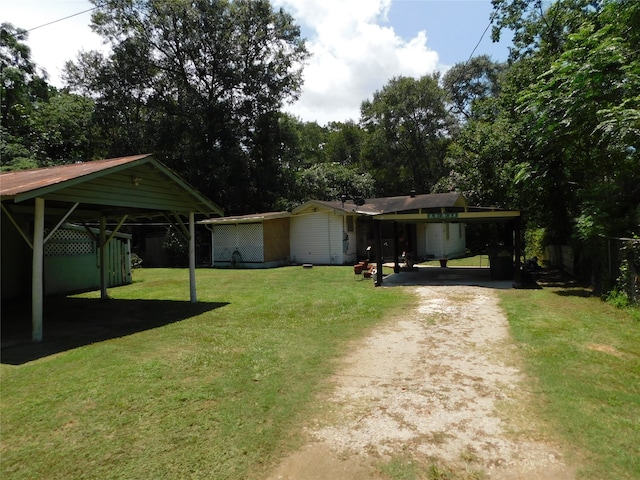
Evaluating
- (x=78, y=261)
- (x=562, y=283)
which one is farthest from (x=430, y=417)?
(x=78, y=261)

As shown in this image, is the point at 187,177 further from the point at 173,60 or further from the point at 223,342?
the point at 223,342

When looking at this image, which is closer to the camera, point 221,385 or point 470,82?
point 221,385

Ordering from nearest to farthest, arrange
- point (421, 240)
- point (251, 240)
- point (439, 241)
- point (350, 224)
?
point (350, 224)
point (251, 240)
point (439, 241)
point (421, 240)

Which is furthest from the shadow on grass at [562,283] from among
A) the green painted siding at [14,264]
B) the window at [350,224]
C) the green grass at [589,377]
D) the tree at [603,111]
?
the green painted siding at [14,264]

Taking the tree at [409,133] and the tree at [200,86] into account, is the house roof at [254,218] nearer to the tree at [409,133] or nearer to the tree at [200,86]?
the tree at [200,86]

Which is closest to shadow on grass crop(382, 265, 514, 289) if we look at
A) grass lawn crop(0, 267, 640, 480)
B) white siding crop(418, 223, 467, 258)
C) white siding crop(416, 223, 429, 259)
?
grass lawn crop(0, 267, 640, 480)

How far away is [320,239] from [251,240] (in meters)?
3.57

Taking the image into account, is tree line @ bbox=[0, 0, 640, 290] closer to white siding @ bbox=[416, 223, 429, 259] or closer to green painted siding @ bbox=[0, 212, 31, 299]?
white siding @ bbox=[416, 223, 429, 259]

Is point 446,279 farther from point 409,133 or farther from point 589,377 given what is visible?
point 409,133

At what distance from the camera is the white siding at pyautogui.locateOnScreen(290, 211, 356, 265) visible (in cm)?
1983

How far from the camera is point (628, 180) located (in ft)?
31.5

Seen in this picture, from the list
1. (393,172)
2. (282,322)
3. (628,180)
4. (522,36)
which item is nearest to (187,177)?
(393,172)

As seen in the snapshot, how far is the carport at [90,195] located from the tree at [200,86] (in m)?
18.3

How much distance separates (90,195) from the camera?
7461 millimetres
